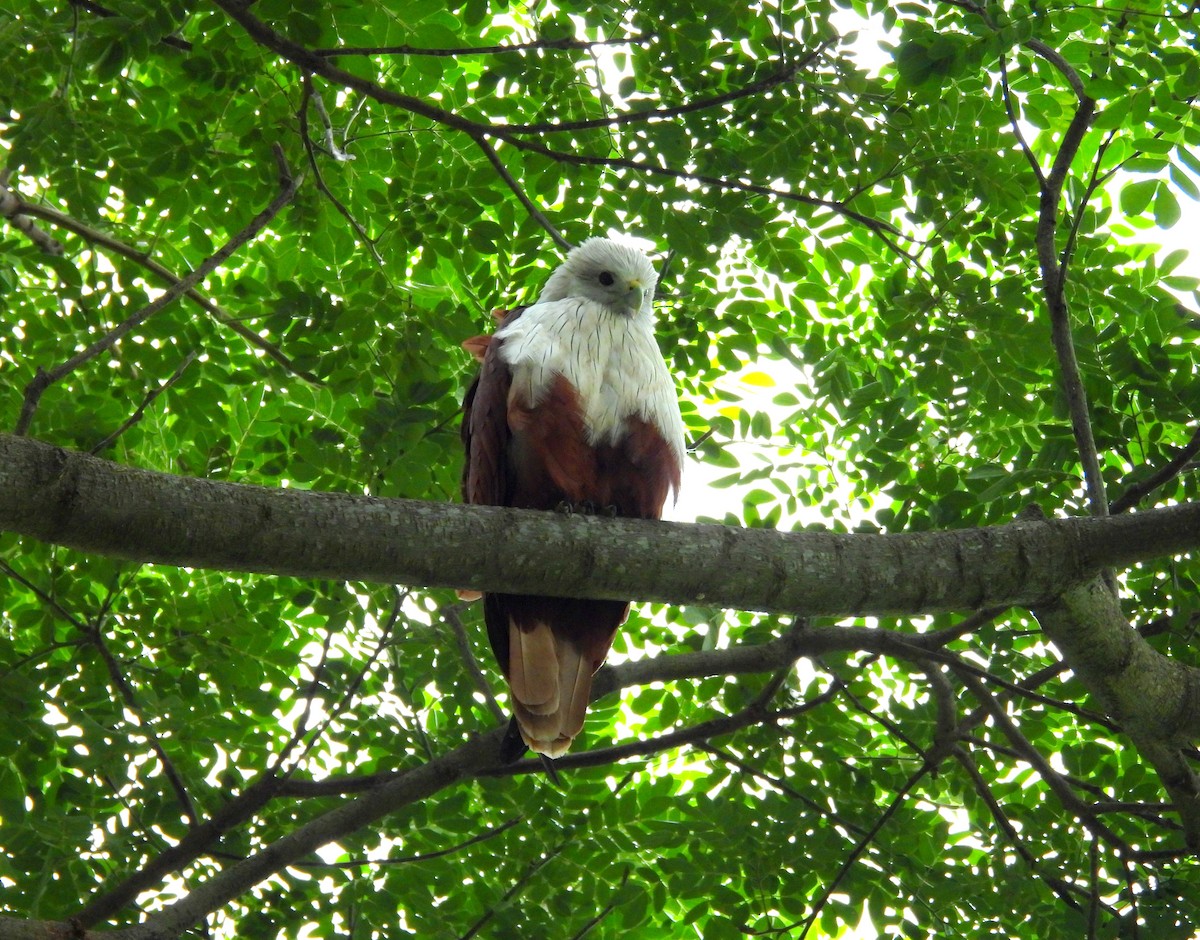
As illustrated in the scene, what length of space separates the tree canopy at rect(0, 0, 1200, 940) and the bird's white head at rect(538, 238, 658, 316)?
0.12 meters

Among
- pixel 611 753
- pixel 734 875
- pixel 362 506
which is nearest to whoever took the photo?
pixel 362 506

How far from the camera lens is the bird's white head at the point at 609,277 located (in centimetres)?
429

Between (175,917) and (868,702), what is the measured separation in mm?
2694

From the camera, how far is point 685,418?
15.8ft

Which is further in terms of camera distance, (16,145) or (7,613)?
Result: (7,613)

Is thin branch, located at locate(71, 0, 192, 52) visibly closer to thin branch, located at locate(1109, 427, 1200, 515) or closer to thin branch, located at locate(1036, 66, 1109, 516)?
thin branch, located at locate(1036, 66, 1109, 516)

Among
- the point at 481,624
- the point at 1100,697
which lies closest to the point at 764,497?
the point at 481,624

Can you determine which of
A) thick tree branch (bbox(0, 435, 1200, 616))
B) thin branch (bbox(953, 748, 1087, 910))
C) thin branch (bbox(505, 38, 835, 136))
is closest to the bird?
thin branch (bbox(505, 38, 835, 136))

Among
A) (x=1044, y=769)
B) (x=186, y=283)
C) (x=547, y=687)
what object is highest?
(x=186, y=283)

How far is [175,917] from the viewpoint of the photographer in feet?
10.6

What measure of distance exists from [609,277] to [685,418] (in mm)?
803

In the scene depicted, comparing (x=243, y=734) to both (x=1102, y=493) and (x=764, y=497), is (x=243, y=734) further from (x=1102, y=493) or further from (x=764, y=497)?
(x=1102, y=493)

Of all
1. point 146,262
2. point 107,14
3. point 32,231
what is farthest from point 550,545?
point 32,231

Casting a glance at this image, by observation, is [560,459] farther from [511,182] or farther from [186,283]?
[186,283]
